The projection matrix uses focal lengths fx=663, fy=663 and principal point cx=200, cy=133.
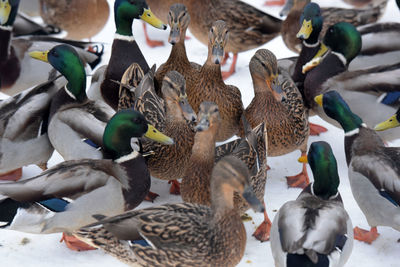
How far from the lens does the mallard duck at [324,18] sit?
5.58 metres

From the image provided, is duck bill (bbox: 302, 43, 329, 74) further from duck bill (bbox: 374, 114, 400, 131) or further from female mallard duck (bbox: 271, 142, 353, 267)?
female mallard duck (bbox: 271, 142, 353, 267)

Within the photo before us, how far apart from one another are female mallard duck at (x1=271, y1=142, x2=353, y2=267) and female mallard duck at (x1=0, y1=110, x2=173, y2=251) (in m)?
0.87

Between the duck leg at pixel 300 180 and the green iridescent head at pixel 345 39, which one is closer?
the duck leg at pixel 300 180

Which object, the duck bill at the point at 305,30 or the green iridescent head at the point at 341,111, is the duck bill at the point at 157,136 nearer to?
the green iridescent head at the point at 341,111

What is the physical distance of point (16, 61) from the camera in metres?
5.17

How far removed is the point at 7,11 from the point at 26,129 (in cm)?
144

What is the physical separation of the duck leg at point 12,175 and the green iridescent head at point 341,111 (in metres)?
2.12

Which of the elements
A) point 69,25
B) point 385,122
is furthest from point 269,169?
point 69,25

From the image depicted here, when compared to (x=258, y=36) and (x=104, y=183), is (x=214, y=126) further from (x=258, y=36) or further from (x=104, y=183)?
(x=258, y=36)

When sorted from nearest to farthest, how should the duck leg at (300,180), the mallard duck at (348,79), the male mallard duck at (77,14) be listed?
the duck leg at (300,180), the mallard duck at (348,79), the male mallard duck at (77,14)

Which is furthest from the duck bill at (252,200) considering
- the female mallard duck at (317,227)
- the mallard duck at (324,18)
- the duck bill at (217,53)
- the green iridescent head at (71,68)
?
the mallard duck at (324,18)

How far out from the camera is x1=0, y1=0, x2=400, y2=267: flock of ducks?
10.6 feet

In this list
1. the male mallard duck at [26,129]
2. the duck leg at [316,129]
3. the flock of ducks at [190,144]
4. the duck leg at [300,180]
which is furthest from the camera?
the duck leg at [316,129]

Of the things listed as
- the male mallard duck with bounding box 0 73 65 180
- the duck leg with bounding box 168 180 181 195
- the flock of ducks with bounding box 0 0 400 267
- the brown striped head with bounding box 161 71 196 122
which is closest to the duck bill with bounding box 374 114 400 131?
the flock of ducks with bounding box 0 0 400 267
